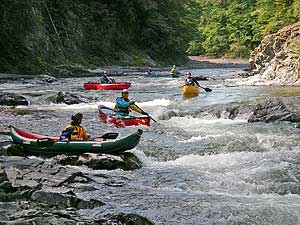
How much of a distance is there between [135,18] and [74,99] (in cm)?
2974

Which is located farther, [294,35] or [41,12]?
[41,12]

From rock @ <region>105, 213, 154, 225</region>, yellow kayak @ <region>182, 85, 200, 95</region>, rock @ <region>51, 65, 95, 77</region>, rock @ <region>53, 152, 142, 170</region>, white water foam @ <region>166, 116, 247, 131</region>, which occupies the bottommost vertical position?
rock @ <region>51, 65, 95, 77</region>

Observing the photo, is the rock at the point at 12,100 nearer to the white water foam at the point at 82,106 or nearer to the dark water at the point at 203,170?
the white water foam at the point at 82,106

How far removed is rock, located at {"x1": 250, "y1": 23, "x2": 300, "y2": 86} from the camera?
22.9 metres

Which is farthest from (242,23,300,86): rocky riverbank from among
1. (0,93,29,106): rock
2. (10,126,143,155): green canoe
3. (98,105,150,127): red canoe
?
(10,126,143,155): green canoe

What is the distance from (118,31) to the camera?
150 ft

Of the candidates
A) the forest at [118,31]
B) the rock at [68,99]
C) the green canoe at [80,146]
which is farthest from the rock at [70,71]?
the green canoe at [80,146]

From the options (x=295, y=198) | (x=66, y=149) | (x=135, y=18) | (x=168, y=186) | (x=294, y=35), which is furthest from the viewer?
(x=135, y=18)

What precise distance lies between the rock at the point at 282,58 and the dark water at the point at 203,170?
7.94 meters

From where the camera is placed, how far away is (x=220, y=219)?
6.39m

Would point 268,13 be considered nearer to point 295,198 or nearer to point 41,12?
point 41,12

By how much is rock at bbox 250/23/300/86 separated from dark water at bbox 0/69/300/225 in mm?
7939

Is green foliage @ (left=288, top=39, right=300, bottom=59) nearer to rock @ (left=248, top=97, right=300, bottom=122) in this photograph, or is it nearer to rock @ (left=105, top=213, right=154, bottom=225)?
rock @ (left=248, top=97, right=300, bottom=122)

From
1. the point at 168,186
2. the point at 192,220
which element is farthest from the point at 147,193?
the point at 192,220
